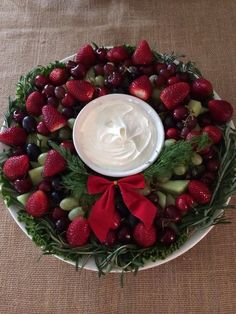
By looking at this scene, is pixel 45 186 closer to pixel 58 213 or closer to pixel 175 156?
pixel 58 213

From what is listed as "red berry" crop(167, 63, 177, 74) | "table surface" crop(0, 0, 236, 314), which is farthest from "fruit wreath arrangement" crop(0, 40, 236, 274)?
"table surface" crop(0, 0, 236, 314)

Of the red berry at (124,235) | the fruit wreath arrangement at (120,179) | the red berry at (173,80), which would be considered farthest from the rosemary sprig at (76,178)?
the red berry at (173,80)

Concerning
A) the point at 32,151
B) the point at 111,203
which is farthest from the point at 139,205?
the point at 32,151

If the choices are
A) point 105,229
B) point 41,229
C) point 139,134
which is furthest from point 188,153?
point 41,229

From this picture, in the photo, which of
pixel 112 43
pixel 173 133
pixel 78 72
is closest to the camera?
pixel 173 133

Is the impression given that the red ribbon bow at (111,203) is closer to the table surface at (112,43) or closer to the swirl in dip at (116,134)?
the swirl in dip at (116,134)

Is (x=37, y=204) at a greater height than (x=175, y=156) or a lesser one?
lesser

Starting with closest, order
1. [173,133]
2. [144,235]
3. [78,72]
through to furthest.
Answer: [144,235], [173,133], [78,72]
